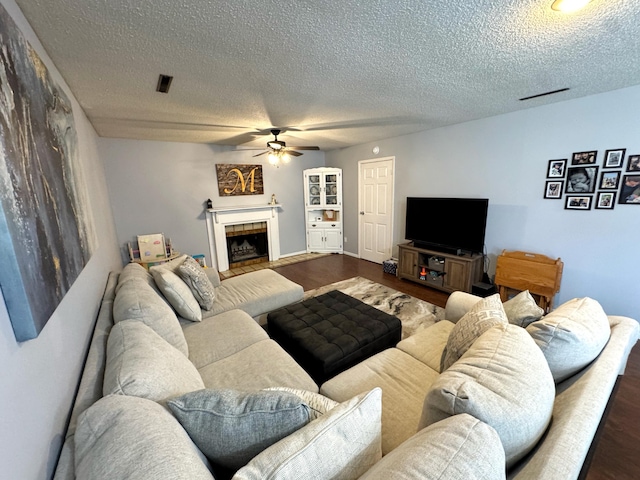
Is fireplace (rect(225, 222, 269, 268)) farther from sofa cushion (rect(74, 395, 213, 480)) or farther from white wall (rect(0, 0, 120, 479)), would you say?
sofa cushion (rect(74, 395, 213, 480))

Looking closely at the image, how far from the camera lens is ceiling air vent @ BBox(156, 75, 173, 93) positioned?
6.43 ft

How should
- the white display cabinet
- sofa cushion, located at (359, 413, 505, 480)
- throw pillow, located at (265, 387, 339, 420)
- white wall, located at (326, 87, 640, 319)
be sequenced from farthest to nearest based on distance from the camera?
1. the white display cabinet
2. white wall, located at (326, 87, 640, 319)
3. throw pillow, located at (265, 387, 339, 420)
4. sofa cushion, located at (359, 413, 505, 480)

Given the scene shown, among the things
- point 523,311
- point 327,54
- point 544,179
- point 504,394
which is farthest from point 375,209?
point 504,394

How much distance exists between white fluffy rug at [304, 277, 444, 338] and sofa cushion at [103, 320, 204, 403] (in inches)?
84.1

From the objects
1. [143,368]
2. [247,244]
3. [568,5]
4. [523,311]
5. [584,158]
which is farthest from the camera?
[247,244]

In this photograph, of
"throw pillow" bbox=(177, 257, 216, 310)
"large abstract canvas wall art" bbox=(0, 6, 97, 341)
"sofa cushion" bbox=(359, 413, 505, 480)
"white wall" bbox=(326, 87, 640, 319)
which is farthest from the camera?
"white wall" bbox=(326, 87, 640, 319)

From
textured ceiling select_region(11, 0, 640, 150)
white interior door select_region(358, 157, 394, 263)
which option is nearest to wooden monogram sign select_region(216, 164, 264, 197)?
textured ceiling select_region(11, 0, 640, 150)

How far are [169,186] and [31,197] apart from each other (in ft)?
12.8

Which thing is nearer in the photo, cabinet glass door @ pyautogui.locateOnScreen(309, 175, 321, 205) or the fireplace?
the fireplace

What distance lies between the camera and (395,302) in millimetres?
3432

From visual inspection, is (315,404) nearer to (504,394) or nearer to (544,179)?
(504,394)

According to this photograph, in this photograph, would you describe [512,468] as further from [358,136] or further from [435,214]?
[358,136]

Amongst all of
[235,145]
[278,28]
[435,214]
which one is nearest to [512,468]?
[278,28]

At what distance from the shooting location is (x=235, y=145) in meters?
4.79
